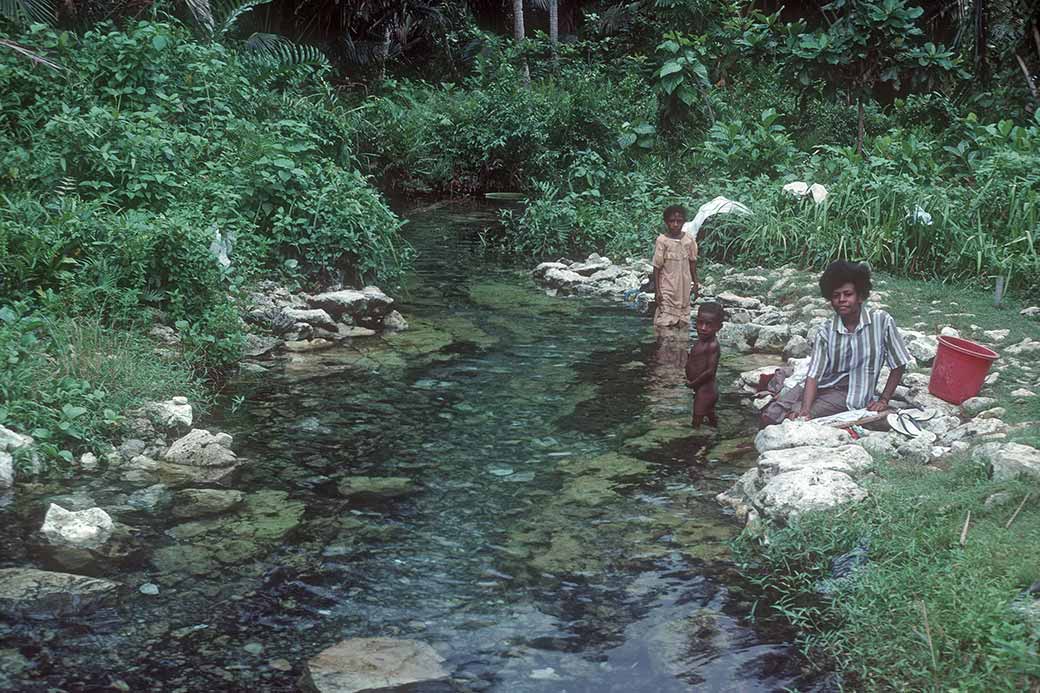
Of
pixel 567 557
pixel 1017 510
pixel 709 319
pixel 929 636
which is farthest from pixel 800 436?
pixel 929 636

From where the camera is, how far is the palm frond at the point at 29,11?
1002 cm

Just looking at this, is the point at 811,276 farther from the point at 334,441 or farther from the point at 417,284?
the point at 334,441

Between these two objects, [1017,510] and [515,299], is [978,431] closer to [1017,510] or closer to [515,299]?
[1017,510]

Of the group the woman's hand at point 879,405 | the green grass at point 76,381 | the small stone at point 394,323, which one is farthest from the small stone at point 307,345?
the woman's hand at point 879,405

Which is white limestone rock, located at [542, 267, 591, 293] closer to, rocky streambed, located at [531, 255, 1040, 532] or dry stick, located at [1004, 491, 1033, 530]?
rocky streambed, located at [531, 255, 1040, 532]

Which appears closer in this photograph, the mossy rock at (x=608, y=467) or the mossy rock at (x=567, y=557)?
the mossy rock at (x=567, y=557)

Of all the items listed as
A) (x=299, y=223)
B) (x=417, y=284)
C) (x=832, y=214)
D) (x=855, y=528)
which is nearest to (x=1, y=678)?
(x=855, y=528)

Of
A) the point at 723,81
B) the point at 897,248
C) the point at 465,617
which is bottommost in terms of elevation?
the point at 465,617

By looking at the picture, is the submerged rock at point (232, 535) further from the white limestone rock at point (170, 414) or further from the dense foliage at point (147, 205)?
the dense foliage at point (147, 205)

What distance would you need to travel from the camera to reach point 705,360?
640 centimetres

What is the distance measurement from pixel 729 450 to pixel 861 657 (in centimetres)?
257

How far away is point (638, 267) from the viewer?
38.8ft

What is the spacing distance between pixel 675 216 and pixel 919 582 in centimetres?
504

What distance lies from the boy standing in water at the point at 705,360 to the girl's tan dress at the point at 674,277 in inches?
94.3
